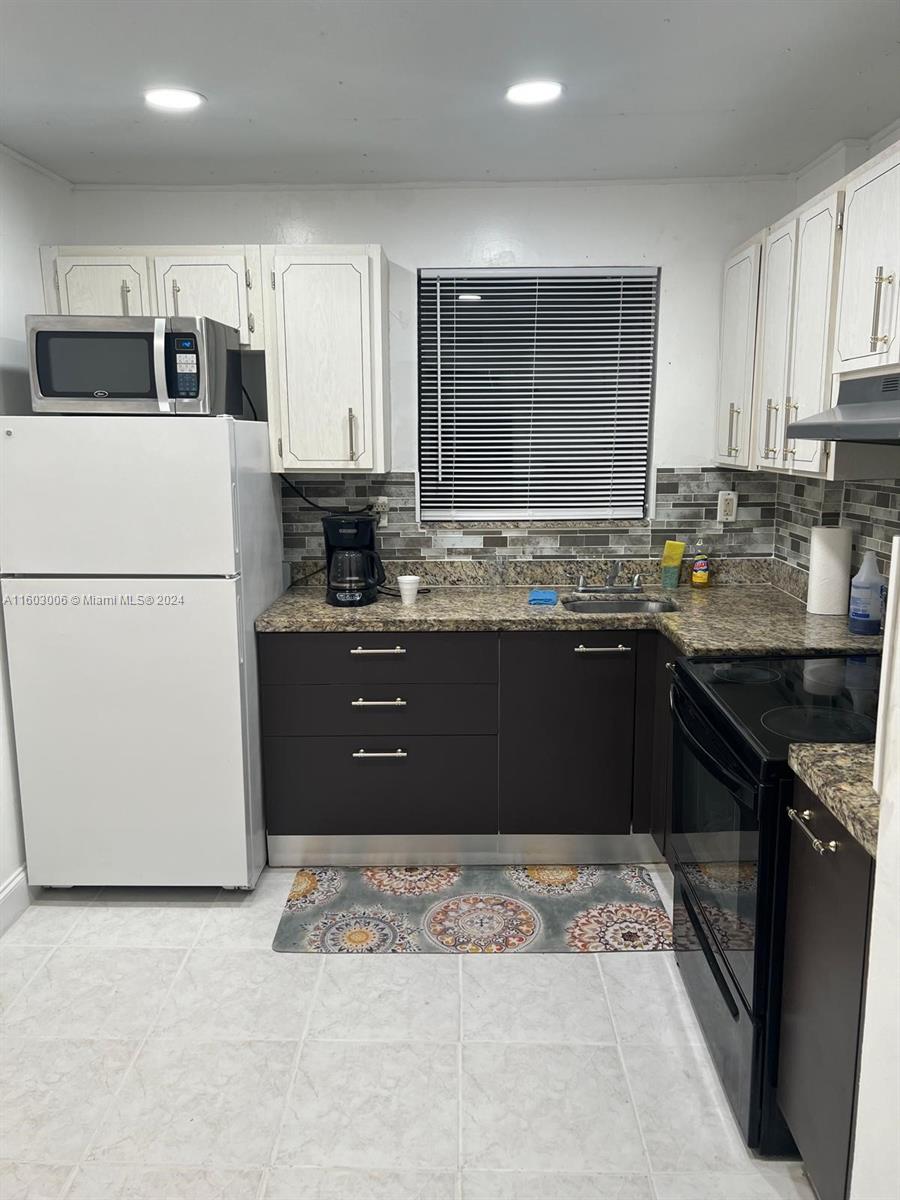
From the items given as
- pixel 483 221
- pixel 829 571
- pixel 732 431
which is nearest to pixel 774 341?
pixel 732 431

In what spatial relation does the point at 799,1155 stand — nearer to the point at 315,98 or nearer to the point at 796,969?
the point at 796,969

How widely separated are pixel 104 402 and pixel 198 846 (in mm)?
1461

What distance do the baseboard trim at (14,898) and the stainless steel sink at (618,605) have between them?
82.7 inches

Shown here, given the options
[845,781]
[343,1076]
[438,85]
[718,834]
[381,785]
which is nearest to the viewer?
[845,781]

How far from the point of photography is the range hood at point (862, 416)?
1.64 meters

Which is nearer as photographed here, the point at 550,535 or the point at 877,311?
the point at 877,311

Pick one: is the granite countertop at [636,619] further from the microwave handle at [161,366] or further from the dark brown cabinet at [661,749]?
the microwave handle at [161,366]

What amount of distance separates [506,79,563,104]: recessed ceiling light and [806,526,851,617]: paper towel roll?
1.55m

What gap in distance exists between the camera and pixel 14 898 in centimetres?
284

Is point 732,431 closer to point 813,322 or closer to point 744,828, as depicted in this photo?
point 813,322

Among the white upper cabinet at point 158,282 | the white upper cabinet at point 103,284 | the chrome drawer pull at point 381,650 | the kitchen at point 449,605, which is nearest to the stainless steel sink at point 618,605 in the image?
the kitchen at point 449,605

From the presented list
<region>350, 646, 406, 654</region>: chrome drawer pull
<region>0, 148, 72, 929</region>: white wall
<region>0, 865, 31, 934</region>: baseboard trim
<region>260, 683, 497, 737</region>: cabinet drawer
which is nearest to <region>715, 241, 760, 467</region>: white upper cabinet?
<region>260, 683, 497, 737</region>: cabinet drawer

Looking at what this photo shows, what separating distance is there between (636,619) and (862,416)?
130 cm

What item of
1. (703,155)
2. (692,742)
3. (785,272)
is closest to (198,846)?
(692,742)
